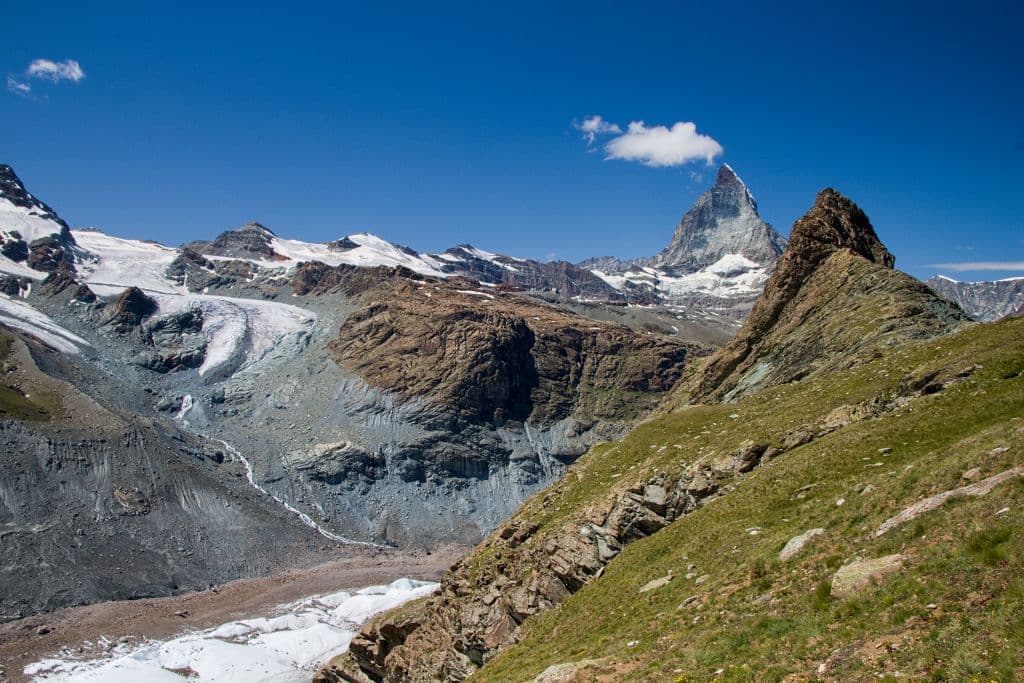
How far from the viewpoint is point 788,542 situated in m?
20.2

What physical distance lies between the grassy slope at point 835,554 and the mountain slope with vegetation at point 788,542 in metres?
0.07

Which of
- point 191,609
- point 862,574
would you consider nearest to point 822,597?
point 862,574

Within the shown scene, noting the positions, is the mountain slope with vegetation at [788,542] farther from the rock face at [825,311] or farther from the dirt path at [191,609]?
the dirt path at [191,609]

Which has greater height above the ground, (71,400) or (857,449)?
(857,449)

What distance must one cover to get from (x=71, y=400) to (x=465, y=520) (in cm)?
9575

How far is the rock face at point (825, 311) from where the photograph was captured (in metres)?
43.6

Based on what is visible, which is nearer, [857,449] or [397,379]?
[857,449]

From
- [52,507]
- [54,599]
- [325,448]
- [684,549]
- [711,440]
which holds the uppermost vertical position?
[711,440]

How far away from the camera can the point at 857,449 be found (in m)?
25.1

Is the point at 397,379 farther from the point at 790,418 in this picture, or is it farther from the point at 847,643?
the point at 847,643

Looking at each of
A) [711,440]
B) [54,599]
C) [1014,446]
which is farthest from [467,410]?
[1014,446]

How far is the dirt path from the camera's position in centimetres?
9475

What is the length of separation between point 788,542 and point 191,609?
120 metres

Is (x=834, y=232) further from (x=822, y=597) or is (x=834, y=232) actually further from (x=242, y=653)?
(x=242, y=653)
